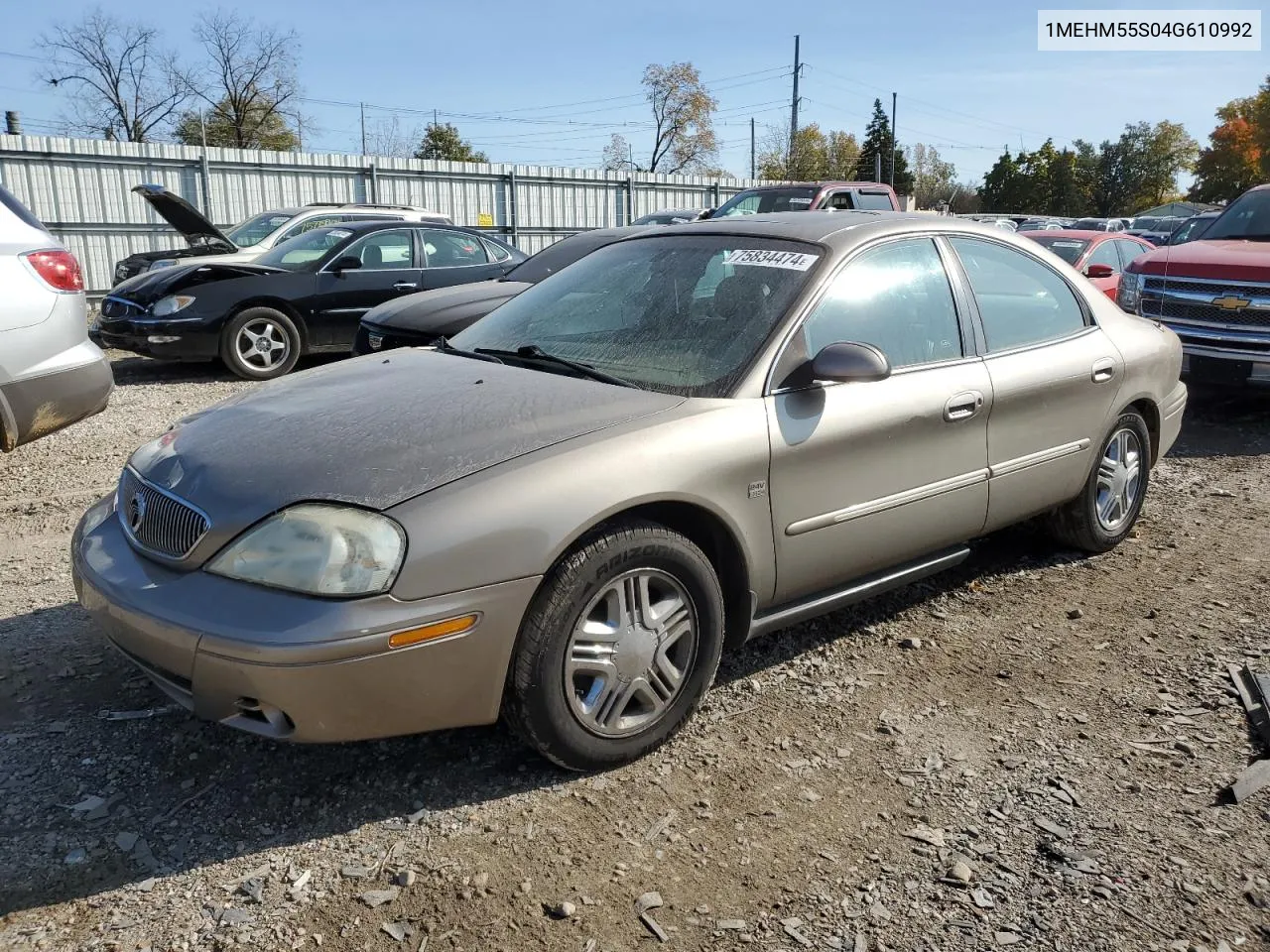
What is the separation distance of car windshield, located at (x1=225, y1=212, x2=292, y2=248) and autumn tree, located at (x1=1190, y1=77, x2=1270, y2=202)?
6360 centimetres

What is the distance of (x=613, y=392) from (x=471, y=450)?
60cm

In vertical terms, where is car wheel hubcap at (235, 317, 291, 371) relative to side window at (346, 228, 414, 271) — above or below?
below

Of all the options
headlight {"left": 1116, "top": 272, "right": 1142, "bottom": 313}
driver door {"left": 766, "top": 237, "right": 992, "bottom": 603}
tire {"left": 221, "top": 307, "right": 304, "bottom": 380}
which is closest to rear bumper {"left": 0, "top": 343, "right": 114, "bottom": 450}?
driver door {"left": 766, "top": 237, "right": 992, "bottom": 603}

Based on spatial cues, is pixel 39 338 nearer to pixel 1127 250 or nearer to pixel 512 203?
pixel 1127 250

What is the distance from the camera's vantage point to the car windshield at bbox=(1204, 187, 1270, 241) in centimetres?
895

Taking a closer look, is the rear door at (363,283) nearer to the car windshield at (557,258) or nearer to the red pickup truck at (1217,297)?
the car windshield at (557,258)

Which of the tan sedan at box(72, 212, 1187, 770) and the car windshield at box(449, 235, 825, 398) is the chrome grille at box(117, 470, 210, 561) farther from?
the car windshield at box(449, 235, 825, 398)

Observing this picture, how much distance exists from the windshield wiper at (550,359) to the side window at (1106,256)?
9327 mm

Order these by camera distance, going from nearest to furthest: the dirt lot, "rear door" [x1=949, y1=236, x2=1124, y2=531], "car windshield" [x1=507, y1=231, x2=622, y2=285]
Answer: the dirt lot → "rear door" [x1=949, y1=236, x2=1124, y2=531] → "car windshield" [x1=507, y1=231, x2=622, y2=285]

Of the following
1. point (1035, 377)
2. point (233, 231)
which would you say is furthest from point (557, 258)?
point (233, 231)

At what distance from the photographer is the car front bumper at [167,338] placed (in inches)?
366

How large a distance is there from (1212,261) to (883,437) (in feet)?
20.4

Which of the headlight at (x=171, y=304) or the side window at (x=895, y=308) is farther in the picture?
the headlight at (x=171, y=304)

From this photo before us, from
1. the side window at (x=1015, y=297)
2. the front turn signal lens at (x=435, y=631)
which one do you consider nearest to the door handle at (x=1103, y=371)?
the side window at (x=1015, y=297)
